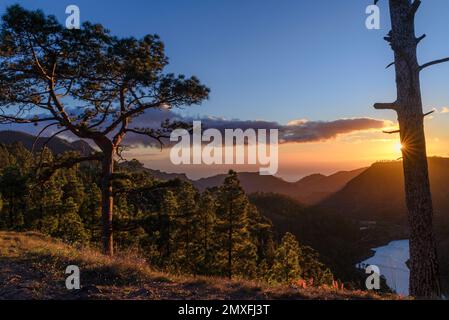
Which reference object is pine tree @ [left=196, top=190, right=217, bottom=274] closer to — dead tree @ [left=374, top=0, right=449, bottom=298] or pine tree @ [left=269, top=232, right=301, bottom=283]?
pine tree @ [left=269, top=232, right=301, bottom=283]

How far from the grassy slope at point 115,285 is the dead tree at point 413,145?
5.54 ft

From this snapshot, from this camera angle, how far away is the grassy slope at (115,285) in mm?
7117

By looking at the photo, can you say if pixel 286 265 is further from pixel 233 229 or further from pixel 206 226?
pixel 206 226

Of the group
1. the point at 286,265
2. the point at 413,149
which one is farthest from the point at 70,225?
the point at 413,149

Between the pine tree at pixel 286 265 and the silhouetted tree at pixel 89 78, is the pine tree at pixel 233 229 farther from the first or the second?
the silhouetted tree at pixel 89 78

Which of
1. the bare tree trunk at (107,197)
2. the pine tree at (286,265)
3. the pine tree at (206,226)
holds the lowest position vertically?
the pine tree at (286,265)

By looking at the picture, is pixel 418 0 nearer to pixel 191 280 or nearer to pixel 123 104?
pixel 191 280

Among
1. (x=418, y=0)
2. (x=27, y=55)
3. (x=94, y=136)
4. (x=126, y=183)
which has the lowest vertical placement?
(x=126, y=183)

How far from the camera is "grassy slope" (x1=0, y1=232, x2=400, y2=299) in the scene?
7117 millimetres

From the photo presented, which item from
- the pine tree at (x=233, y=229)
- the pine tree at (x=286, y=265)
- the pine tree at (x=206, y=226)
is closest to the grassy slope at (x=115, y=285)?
the pine tree at (x=233, y=229)

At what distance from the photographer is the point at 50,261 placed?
32.4ft

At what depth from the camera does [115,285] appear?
8055mm
